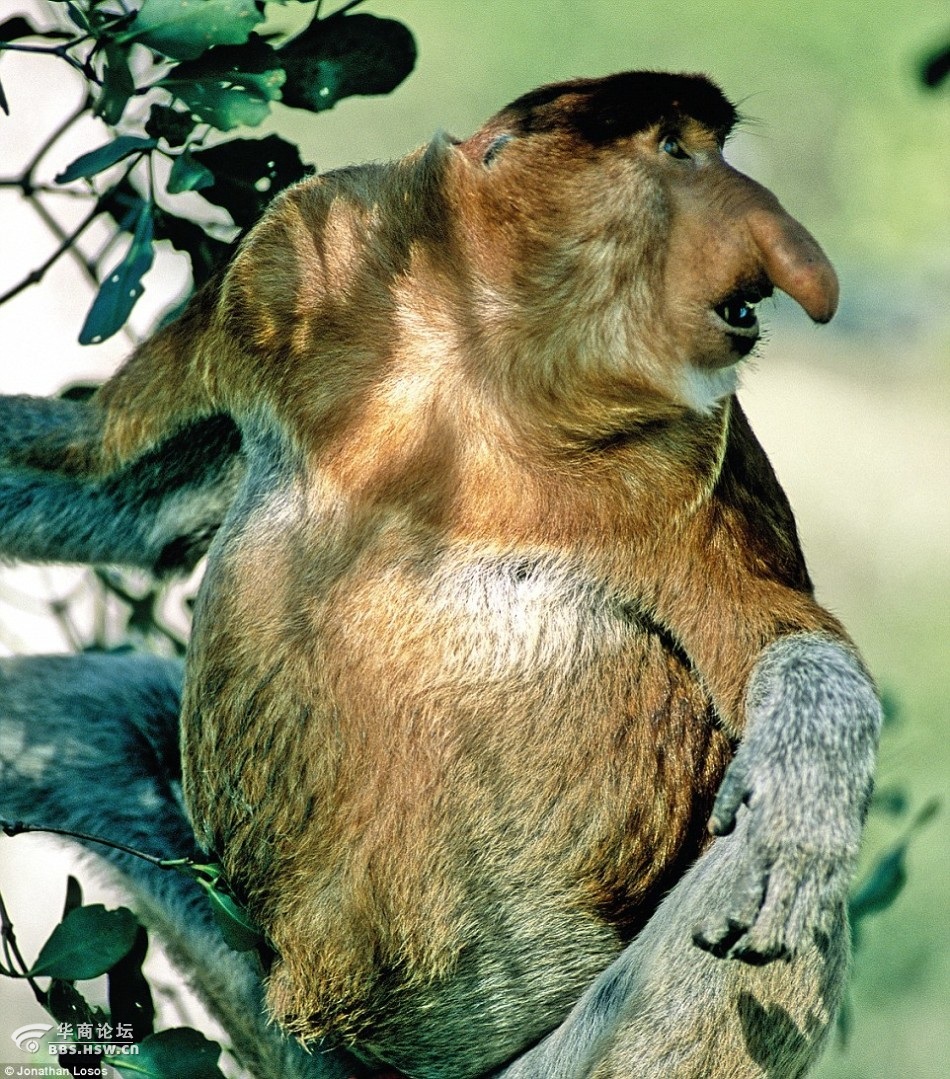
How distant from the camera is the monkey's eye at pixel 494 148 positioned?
2.69 meters

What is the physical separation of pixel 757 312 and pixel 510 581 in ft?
2.07

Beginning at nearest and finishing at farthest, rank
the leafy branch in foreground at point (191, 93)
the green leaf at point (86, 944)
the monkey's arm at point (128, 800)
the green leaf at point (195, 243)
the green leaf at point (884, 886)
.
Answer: the leafy branch in foreground at point (191, 93), the green leaf at point (86, 944), the green leaf at point (195, 243), the monkey's arm at point (128, 800), the green leaf at point (884, 886)

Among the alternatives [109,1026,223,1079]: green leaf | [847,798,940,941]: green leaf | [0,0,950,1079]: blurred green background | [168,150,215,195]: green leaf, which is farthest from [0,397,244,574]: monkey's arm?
[0,0,950,1079]: blurred green background

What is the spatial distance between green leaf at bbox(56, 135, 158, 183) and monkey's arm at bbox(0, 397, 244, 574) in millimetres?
635

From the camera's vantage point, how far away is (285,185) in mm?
2883

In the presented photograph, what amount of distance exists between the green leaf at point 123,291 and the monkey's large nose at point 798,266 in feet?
3.61

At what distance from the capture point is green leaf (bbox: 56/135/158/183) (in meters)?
2.54

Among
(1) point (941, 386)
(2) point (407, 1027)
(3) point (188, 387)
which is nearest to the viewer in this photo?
(2) point (407, 1027)

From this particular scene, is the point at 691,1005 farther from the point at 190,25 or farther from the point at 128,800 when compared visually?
the point at 190,25

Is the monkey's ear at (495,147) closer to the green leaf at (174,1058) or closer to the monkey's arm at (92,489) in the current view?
the monkey's arm at (92,489)

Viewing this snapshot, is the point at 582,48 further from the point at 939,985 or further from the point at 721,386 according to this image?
the point at 721,386

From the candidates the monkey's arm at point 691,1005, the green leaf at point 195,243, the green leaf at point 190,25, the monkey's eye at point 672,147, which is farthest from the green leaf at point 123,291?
the monkey's arm at point 691,1005

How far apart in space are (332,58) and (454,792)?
1.34 meters

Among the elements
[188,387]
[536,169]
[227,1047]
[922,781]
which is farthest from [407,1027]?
[922,781]
